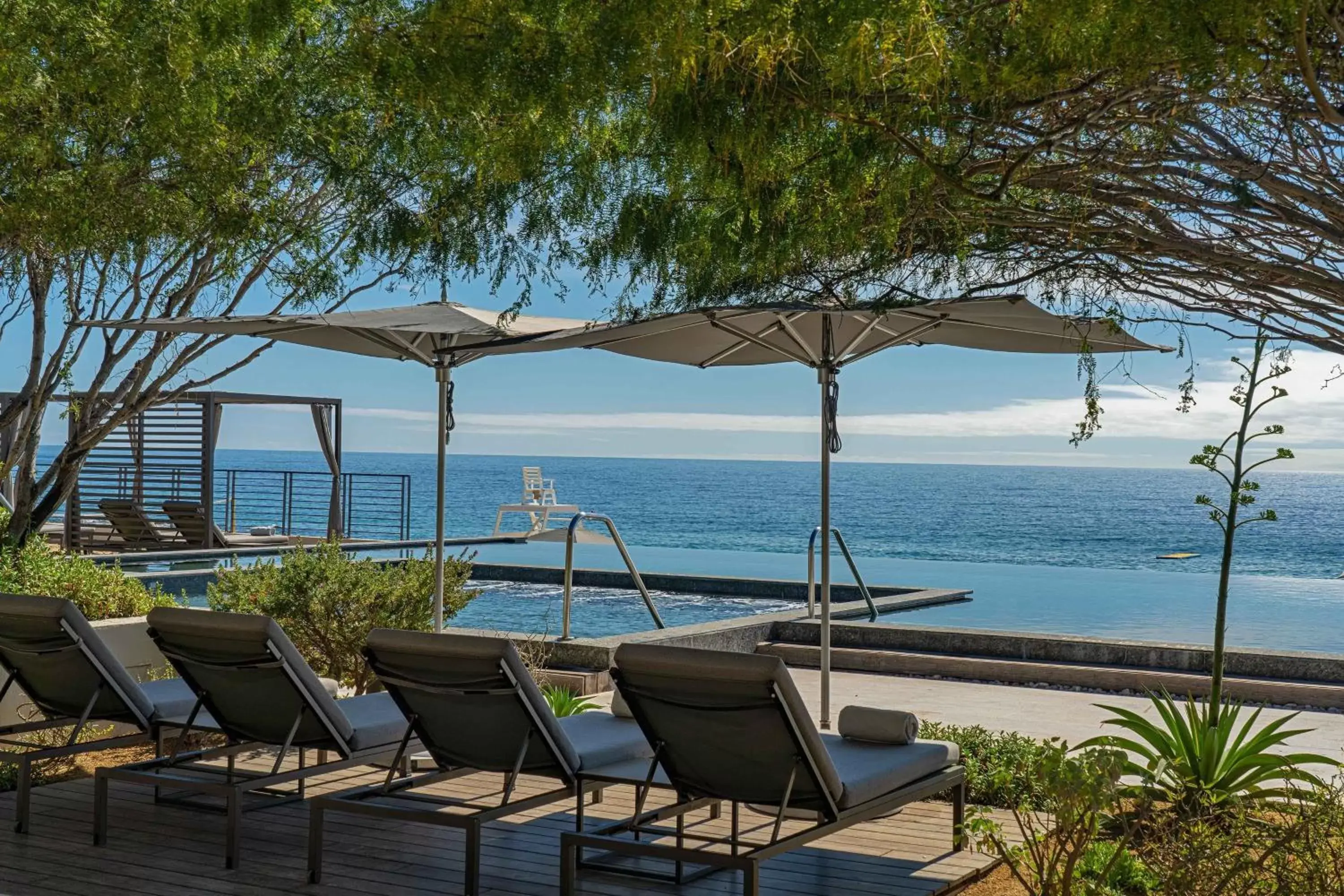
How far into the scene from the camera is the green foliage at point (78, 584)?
7.92 meters

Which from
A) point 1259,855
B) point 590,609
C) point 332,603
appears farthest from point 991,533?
point 1259,855

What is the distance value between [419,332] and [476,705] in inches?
92.8

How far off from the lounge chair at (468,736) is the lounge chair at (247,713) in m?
0.14

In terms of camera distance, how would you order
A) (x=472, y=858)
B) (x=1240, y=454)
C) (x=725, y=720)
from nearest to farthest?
(x=725, y=720)
(x=472, y=858)
(x=1240, y=454)

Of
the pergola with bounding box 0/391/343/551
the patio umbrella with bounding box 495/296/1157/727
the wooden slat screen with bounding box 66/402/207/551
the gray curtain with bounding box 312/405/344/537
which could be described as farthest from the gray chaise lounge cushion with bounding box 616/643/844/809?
the wooden slat screen with bounding box 66/402/207/551

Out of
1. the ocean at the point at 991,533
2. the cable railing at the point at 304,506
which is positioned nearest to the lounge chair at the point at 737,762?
the ocean at the point at 991,533

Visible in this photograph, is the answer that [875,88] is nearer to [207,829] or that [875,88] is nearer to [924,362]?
[207,829]

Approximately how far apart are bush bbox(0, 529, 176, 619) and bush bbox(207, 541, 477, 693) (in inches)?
37.1

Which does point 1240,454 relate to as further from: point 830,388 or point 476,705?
point 476,705

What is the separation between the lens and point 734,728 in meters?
3.95

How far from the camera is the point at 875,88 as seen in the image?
308cm

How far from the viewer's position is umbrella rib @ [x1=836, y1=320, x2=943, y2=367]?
19.0ft

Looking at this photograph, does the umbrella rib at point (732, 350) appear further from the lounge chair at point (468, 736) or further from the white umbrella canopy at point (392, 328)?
the lounge chair at point (468, 736)

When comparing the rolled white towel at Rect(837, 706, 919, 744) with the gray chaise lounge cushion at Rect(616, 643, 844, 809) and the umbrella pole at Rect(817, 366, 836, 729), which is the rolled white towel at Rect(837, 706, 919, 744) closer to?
the gray chaise lounge cushion at Rect(616, 643, 844, 809)
